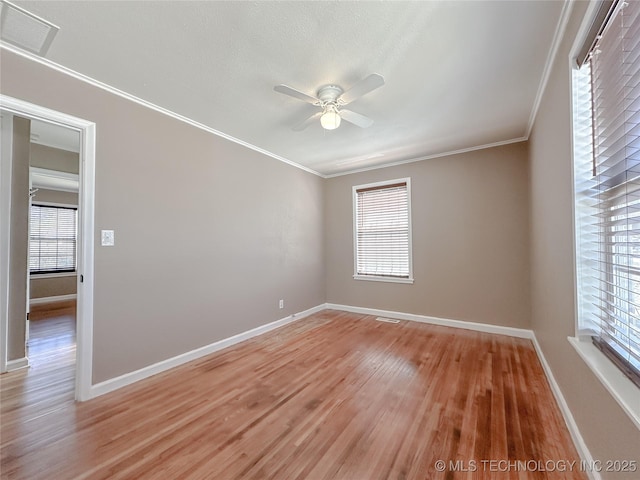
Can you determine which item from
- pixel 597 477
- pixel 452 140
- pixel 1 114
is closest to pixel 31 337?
pixel 1 114

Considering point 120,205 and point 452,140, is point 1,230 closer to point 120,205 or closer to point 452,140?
point 120,205

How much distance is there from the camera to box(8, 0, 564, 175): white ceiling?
151 cm

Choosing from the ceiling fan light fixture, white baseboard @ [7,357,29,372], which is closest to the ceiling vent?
the ceiling fan light fixture

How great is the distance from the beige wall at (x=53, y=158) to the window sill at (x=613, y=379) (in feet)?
20.6

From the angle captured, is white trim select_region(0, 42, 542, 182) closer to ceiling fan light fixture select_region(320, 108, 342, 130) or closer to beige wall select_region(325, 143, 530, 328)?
beige wall select_region(325, 143, 530, 328)

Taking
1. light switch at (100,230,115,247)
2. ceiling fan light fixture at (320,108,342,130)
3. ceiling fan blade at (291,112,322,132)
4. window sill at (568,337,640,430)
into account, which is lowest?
window sill at (568,337,640,430)

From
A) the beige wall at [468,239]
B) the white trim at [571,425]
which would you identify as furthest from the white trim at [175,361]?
the white trim at [571,425]

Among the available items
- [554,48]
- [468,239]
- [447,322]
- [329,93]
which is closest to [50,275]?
[329,93]

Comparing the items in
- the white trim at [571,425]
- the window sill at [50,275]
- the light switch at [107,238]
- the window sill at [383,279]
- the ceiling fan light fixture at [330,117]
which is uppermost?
the ceiling fan light fixture at [330,117]

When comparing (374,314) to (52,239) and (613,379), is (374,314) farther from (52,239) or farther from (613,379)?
(52,239)

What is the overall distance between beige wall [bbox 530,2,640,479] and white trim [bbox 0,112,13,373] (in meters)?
4.48

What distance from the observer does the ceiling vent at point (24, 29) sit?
151 centimetres

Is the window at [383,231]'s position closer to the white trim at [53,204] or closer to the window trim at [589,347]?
the window trim at [589,347]

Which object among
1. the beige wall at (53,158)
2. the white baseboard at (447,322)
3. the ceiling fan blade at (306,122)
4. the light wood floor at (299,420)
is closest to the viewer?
the light wood floor at (299,420)
